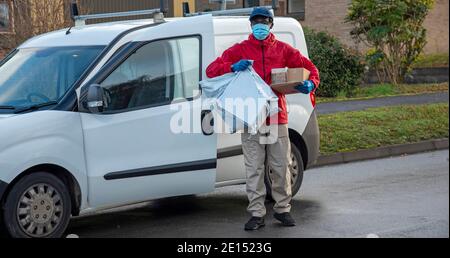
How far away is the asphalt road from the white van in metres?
0.42

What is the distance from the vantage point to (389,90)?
20.0 metres

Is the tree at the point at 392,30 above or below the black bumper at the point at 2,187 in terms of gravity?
below

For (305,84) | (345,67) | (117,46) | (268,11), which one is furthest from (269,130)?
(345,67)

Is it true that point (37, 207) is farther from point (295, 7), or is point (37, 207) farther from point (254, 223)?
point (295, 7)

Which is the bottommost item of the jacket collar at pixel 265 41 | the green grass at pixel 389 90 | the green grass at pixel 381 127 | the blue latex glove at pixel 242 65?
the green grass at pixel 389 90

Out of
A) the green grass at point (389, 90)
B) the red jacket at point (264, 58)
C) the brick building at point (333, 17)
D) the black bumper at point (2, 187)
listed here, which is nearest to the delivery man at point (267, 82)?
the red jacket at point (264, 58)

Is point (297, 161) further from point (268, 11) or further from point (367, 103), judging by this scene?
point (367, 103)

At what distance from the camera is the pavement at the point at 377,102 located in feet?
54.3

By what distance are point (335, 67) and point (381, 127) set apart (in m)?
5.47

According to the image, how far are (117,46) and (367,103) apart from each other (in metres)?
10.4

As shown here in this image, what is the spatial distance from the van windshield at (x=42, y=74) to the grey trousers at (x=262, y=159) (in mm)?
1625

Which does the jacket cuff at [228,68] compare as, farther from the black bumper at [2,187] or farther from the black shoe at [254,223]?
the black bumper at [2,187]

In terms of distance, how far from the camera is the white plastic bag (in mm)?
7410

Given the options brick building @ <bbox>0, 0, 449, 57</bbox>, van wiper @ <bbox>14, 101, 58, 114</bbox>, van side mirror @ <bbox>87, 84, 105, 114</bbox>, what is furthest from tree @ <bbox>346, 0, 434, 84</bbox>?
van wiper @ <bbox>14, 101, 58, 114</bbox>
